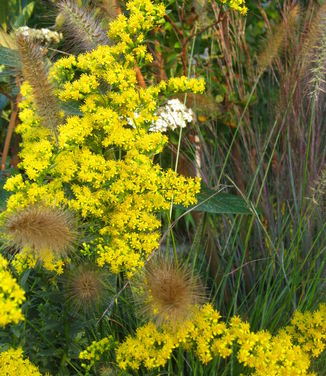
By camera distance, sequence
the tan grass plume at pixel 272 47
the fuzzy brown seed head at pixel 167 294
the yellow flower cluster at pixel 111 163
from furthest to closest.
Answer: the tan grass plume at pixel 272 47
the yellow flower cluster at pixel 111 163
the fuzzy brown seed head at pixel 167 294

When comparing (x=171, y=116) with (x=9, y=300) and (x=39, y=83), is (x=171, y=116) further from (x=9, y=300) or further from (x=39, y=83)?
(x=9, y=300)

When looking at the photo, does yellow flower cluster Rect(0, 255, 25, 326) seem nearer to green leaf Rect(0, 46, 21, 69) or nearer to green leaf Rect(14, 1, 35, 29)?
green leaf Rect(0, 46, 21, 69)

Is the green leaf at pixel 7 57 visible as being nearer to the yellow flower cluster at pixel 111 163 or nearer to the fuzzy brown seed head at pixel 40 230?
the yellow flower cluster at pixel 111 163

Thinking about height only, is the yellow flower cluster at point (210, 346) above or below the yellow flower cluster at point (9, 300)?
below

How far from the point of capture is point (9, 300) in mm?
1165

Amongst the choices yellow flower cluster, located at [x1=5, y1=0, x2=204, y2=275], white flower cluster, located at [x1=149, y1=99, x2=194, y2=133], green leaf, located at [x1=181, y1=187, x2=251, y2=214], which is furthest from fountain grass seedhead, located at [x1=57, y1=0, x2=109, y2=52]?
green leaf, located at [x1=181, y1=187, x2=251, y2=214]

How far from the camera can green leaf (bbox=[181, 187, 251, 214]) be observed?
6.18ft

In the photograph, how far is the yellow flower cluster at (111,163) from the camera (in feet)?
5.03

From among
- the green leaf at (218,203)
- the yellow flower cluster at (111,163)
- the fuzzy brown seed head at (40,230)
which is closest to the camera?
the fuzzy brown seed head at (40,230)

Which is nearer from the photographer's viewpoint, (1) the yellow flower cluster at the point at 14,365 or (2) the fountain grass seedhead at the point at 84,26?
(1) the yellow flower cluster at the point at 14,365

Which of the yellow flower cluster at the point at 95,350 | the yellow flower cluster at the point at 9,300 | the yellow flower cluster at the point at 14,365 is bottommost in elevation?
the yellow flower cluster at the point at 95,350

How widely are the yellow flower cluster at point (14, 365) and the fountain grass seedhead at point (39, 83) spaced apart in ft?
1.88

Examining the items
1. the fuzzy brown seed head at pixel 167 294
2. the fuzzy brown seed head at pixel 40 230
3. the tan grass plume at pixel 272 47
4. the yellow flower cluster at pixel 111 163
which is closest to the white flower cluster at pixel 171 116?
the tan grass plume at pixel 272 47

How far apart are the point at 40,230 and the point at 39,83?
506 millimetres
